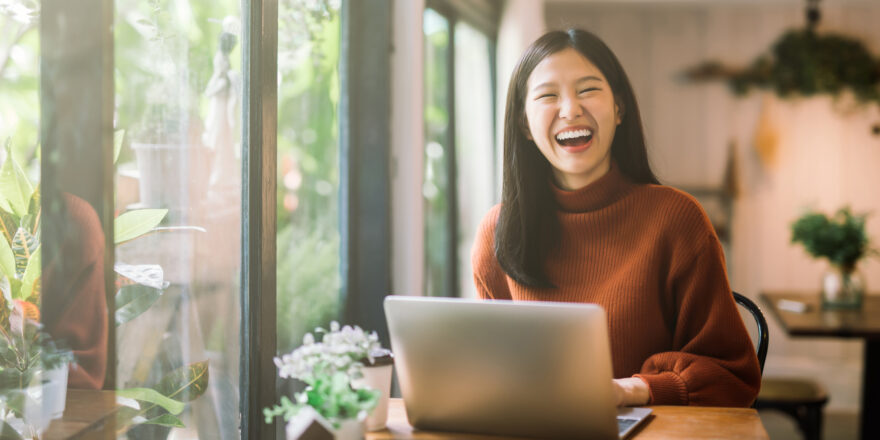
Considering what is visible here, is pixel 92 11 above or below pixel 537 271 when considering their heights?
above

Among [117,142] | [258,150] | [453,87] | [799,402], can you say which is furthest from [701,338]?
[453,87]

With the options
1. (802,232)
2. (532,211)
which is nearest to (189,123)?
(532,211)

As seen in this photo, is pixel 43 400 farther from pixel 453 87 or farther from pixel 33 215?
pixel 453 87

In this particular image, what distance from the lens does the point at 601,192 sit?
1.49m

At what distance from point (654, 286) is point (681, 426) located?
32cm

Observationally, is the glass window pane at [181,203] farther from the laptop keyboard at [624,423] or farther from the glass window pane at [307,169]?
the laptop keyboard at [624,423]

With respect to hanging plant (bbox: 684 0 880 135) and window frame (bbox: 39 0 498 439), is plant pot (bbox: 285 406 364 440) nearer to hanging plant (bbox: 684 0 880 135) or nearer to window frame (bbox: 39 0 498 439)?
window frame (bbox: 39 0 498 439)

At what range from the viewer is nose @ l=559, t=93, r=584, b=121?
56.1 inches

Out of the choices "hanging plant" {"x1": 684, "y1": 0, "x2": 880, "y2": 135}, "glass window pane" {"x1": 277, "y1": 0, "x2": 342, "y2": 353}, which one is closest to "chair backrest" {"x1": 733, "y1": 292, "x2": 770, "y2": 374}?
"glass window pane" {"x1": 277, "y1": 0, "x2": 342, "y2": 353}

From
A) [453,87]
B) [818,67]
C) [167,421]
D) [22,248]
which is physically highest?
[818,67]

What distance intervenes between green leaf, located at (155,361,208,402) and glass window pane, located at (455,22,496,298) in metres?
2.09

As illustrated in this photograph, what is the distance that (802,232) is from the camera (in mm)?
3506

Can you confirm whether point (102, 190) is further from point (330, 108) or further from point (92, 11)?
point (330, 108)

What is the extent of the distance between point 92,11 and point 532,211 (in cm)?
87
